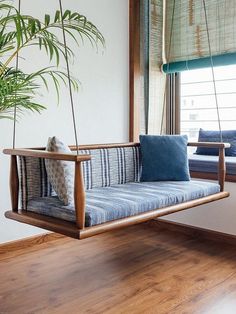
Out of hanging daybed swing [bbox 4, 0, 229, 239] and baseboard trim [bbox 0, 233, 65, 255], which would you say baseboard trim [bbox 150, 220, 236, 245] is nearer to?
hanging daybed swing [bbox 4, 0, 229, 239]

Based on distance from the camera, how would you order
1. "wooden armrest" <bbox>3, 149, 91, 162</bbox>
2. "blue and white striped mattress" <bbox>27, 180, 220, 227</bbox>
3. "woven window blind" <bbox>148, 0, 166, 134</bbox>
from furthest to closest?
"woven window blind" <bbox>148, 0, 166, 134</bbox> → "blue and white striped mattress" <bbox>27, 180, 220, 227</bbox> → "wooden armrest" <bbox>3, 149, 91, 162</bbox>

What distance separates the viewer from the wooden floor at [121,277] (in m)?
1.94

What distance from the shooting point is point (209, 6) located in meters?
3.32

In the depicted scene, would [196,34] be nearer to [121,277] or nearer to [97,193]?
[97,193]

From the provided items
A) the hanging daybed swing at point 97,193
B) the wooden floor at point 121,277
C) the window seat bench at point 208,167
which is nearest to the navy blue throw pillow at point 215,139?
the window seat bench at point 208,167

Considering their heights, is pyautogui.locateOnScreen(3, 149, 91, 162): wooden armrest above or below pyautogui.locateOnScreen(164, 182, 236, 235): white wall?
above

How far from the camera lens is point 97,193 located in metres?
2.29

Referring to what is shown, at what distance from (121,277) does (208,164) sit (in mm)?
1259

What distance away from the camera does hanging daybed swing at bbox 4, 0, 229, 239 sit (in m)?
1.76

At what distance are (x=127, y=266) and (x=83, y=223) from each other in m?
0.90

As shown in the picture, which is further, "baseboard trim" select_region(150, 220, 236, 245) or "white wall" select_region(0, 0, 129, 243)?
"baseboard trim" select_region(150, 220, 236, 245)

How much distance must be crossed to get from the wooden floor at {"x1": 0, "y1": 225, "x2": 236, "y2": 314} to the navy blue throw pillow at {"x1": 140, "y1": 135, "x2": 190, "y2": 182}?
59 cm

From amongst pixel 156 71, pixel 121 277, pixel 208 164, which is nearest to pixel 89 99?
pixel 156 71

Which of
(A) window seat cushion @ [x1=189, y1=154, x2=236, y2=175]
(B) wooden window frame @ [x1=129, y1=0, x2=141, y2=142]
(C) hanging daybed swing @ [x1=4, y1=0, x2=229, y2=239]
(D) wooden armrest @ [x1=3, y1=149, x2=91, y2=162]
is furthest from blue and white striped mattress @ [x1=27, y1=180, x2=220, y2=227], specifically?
(B) wooden window frame @ [x1=129, y1=0, x2=141, y2=142]
